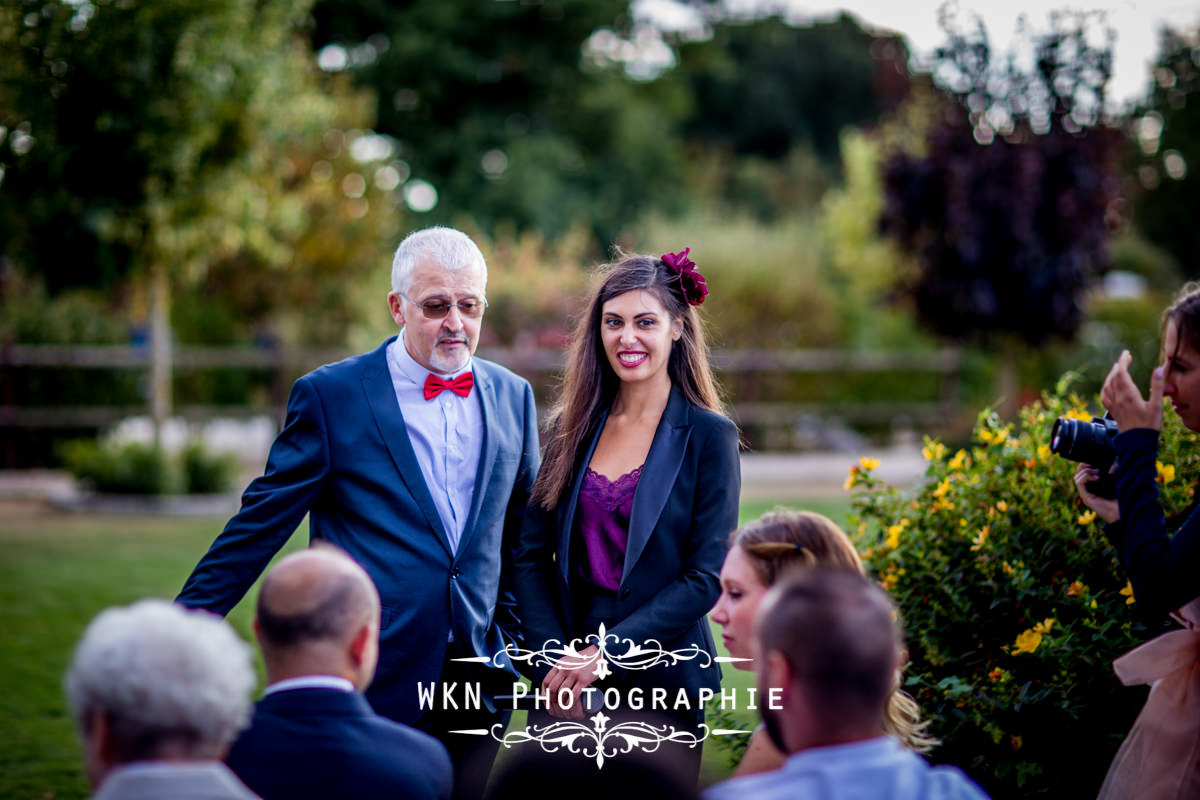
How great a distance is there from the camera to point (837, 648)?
78.2 inches

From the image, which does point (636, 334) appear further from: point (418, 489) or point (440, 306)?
point (418, 489)

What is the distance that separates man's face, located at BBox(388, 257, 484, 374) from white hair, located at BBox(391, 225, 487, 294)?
0.05ft

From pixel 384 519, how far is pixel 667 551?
84 centimetres

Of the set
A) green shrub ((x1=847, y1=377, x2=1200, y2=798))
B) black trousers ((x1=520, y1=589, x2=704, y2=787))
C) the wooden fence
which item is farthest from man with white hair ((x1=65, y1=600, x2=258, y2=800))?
the wooden fence

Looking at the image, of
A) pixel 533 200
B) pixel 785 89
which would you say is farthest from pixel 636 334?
pixel 785 89

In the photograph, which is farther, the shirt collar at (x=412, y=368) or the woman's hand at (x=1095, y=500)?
the shirt collar at (x=412, y=368)

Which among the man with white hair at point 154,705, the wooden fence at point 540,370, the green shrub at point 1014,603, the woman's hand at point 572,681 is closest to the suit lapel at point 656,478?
the woman's hand at point 572,681

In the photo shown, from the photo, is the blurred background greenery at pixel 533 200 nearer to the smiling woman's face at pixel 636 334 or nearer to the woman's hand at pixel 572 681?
the smiling woman's face at pixel 636 334

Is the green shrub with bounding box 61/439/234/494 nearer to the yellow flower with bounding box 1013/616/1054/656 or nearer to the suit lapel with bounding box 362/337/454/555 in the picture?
the suit lapel with bounding box 362/337/454/555

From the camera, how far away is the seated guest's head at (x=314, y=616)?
2.24 m

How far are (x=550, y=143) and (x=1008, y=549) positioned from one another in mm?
27724

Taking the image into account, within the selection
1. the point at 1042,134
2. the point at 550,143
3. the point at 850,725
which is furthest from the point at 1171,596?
the point at 550,143

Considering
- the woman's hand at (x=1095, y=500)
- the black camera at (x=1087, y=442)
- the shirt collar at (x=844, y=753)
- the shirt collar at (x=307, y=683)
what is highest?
the black camera at (x=1087, y=442)

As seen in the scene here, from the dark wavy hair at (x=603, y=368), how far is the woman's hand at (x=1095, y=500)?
3.51ft
